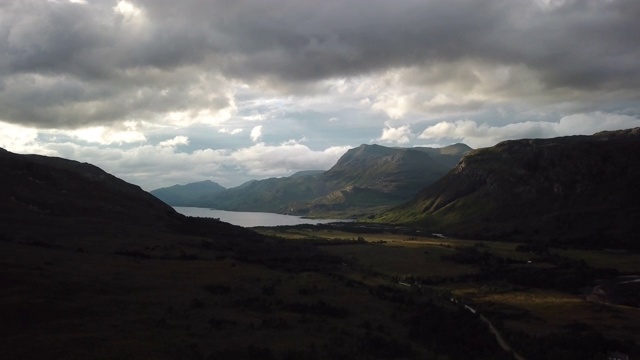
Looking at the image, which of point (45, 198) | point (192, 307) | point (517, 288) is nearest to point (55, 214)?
point (45, 198)

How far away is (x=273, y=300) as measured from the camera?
76.8 metres

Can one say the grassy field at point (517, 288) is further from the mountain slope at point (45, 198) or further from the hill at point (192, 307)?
the mountain slope at point (45, 198)

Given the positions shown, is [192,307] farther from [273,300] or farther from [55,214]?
[55,214]

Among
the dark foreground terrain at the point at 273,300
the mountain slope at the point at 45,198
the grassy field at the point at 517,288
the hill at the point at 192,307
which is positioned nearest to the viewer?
the hill at the point at 192,307

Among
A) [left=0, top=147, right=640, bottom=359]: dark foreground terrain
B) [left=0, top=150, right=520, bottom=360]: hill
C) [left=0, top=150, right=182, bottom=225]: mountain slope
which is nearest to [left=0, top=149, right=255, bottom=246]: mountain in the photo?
[left=0, top=150, right=182, bottom=225]: mountain slope

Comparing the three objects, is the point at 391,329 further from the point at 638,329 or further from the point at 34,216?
the point at 34,216

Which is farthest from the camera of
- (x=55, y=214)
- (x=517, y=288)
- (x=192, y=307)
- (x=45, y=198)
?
(x=45, y=198)

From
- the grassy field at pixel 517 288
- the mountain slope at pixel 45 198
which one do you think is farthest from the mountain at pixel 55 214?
the grassy field at pixel 517 288

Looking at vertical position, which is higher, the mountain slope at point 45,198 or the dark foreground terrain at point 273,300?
the mountain slope at point 45,198

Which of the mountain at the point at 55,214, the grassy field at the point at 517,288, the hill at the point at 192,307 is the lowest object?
the grassy field at the point at 517,288

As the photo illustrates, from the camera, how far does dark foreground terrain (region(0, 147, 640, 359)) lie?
49.8 metres

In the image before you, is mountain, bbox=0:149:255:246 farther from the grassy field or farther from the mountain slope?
the grassy field

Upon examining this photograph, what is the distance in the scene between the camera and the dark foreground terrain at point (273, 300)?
49.8m

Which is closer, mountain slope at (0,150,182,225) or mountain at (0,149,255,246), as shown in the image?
mountain at (0,149,255,246)
